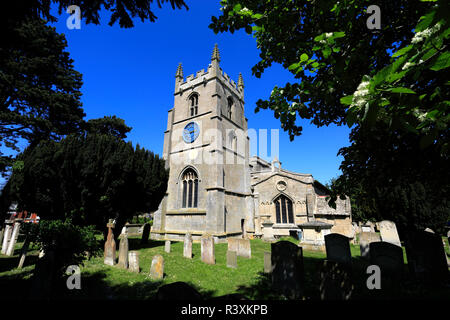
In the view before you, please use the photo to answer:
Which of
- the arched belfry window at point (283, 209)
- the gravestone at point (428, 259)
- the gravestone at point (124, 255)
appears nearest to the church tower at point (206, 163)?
the arched belfry window at point (283, 209)

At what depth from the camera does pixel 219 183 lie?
15820 millimetres

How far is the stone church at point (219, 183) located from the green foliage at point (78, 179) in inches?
233

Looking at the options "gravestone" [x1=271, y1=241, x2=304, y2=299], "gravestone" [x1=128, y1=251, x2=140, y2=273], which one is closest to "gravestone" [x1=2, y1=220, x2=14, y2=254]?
"gravestone" [x1=128, y1=251, x2=140, y2=273]

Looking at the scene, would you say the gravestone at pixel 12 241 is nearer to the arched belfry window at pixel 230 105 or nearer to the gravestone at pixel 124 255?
the gravestone at pixel 124 255

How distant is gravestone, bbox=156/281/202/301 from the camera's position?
2.11 meters

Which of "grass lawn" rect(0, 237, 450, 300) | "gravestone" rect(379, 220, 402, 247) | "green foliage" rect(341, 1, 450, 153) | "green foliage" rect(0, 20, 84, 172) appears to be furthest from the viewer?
"green foliage" rect(0, 20, 84, 172)

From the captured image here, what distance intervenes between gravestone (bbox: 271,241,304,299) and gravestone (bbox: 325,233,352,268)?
346 centimetres

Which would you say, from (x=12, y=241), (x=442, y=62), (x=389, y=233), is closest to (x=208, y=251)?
(x=442, y=62)

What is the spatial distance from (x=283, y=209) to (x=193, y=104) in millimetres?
14962

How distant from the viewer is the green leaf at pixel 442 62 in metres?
1.11

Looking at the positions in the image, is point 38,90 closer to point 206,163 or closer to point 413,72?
point 206,163

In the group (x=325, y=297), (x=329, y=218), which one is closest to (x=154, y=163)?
(x=325, y=297)

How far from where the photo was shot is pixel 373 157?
4113 mm

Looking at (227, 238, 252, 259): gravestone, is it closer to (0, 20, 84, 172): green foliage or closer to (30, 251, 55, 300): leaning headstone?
(30, 251, 55, 300): leaning headstone
